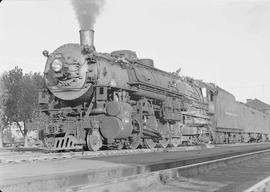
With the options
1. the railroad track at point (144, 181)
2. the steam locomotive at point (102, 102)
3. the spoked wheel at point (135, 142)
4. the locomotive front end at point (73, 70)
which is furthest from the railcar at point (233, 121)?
the railroad track at point (144, 181)

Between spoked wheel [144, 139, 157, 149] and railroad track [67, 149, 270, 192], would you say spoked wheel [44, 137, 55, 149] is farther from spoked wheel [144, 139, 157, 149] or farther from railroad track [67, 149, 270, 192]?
railroad track [67, 149, 270, 192]

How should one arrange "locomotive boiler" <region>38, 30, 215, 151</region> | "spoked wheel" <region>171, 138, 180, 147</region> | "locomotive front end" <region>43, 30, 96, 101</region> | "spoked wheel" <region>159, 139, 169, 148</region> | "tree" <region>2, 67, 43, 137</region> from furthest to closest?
"tree" <region>2, 67, 43, 137</region>, "spoked wheel" <region>171, 138, 180, 147</region>, "spoked wheel" <region>159, 139, 169, 148</region>, "locomotive front end" <region>43, 30, 96, 101</region>, "locomotive boiler" <region>38, 30, 215, 151</region>

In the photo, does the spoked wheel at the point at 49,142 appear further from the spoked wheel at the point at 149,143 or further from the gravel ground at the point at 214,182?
the gravel ground at the point at 214,182

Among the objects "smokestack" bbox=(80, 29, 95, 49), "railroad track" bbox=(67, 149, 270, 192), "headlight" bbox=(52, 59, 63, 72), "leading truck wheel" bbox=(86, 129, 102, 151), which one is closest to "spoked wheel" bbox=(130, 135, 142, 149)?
"leading truck wheel" bbox=(86, 129, 102, 151)

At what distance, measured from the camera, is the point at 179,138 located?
21469mm

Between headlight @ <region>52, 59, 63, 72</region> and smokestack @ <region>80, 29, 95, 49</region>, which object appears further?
smokestack @ <region>80, 29, 95, 49</region>

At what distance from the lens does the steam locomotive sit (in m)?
14.8

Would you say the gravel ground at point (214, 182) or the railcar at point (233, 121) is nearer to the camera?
the gravel ground at point (214, 182)

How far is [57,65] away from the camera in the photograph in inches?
603

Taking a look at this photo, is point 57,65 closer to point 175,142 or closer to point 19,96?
point 175,142

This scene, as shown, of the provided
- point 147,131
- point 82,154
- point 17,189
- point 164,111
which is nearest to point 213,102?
point 164,111

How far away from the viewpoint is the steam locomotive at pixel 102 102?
1477cm

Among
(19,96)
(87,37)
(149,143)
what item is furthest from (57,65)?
(19,96)

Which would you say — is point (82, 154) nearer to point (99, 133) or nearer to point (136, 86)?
point (99, 133)
